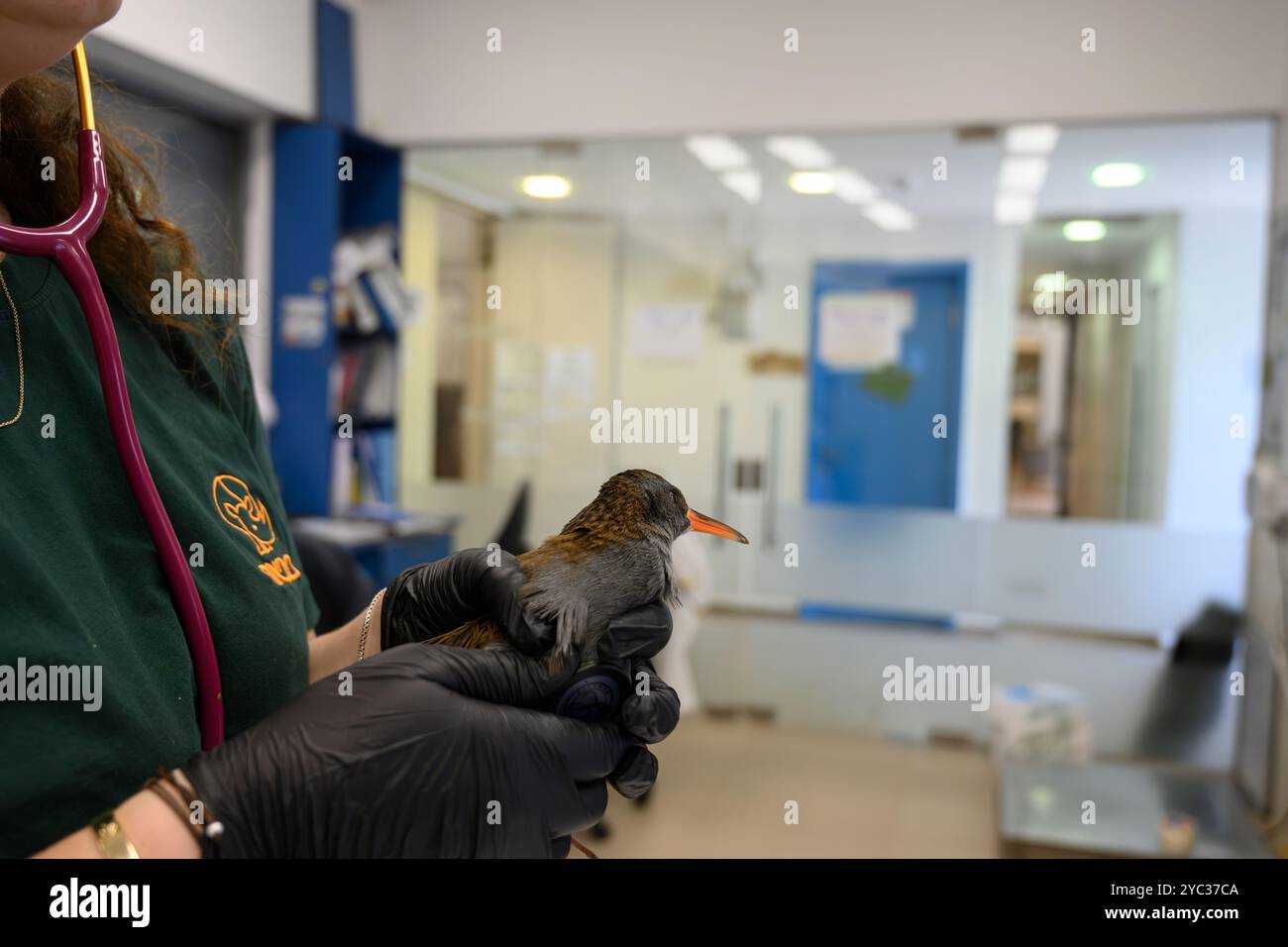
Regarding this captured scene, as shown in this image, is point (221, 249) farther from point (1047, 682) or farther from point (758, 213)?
point (1047, 682)

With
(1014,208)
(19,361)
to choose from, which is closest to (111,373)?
(19,361)

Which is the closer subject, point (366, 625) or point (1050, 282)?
point (366, 625)

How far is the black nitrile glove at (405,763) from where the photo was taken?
0.37 meters

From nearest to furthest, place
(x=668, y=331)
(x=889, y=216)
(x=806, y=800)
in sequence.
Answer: (x=806, y=800) → (x=889, y=216) → (x=668, y=331)

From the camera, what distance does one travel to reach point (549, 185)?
312 cm

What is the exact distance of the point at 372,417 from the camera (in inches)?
128

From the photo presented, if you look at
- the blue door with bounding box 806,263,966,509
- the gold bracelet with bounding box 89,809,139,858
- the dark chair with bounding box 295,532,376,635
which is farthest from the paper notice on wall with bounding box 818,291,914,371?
the gold bracelet with bounding box 89,809,139,858

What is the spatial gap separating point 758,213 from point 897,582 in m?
1.28

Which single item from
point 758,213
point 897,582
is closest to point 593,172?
point 758,213

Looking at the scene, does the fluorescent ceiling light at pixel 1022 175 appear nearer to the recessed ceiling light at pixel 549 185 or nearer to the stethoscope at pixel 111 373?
the recessed ceiling light at pixel 549 185

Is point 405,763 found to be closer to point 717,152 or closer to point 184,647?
point 184,647

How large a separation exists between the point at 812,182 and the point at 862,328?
0.49 meters

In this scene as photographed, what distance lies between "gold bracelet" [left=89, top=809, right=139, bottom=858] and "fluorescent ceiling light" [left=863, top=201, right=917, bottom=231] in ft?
10.0

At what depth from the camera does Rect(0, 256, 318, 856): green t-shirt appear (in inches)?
17.0
